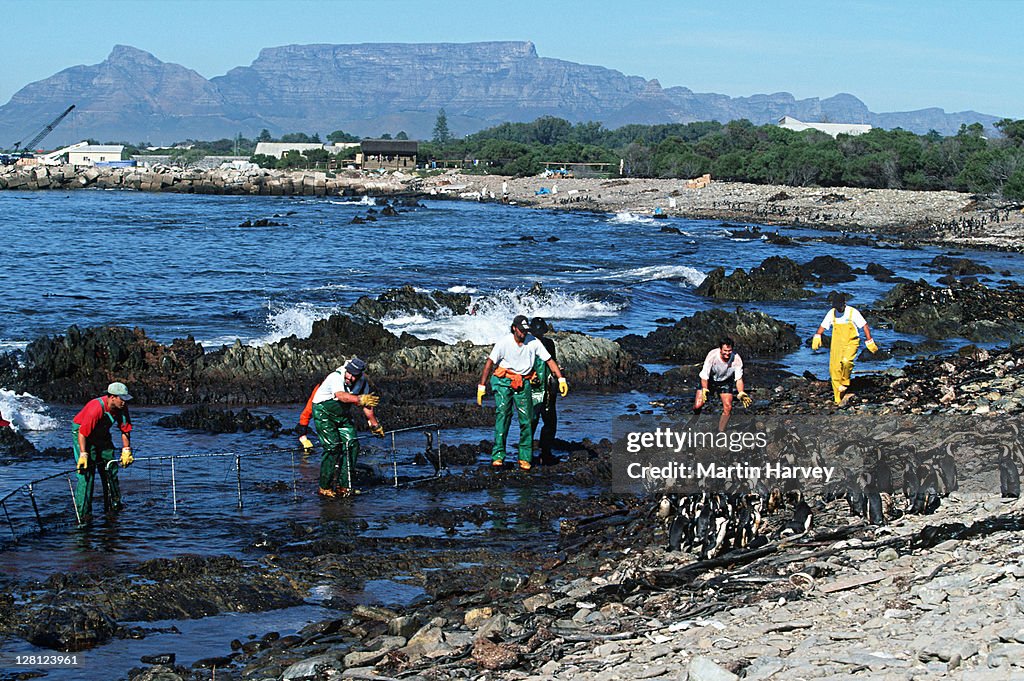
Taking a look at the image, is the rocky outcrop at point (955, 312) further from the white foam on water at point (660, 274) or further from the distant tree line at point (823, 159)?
the distant tree line at point (823, 159)

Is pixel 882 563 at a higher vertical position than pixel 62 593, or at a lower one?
higher

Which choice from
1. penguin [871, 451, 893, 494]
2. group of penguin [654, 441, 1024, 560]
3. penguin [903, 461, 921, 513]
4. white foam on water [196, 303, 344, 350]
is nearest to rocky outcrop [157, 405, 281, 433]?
white foam on water [196, 303, 344, 350]

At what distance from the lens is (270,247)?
53.3 metres

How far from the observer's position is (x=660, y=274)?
132 ft

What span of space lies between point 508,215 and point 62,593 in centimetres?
6902

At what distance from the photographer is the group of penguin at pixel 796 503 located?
10.1m

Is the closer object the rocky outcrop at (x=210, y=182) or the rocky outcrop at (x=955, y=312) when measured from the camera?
the rocky outcrop at (x=955, y=312)

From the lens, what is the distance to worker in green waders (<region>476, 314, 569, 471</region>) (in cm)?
1374

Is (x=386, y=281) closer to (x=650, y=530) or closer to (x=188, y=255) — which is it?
(x=188, y=255)

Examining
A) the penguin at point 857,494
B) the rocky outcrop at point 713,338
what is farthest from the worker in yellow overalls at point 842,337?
the rocky outcrop at point 713,338

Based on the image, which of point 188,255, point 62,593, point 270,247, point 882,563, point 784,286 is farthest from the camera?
point 270,247

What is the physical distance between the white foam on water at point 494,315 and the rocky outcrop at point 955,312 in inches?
281

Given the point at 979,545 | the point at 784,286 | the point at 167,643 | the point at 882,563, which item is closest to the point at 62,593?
the point at 167,643

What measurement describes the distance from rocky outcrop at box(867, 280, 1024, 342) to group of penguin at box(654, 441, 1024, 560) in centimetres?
1559
